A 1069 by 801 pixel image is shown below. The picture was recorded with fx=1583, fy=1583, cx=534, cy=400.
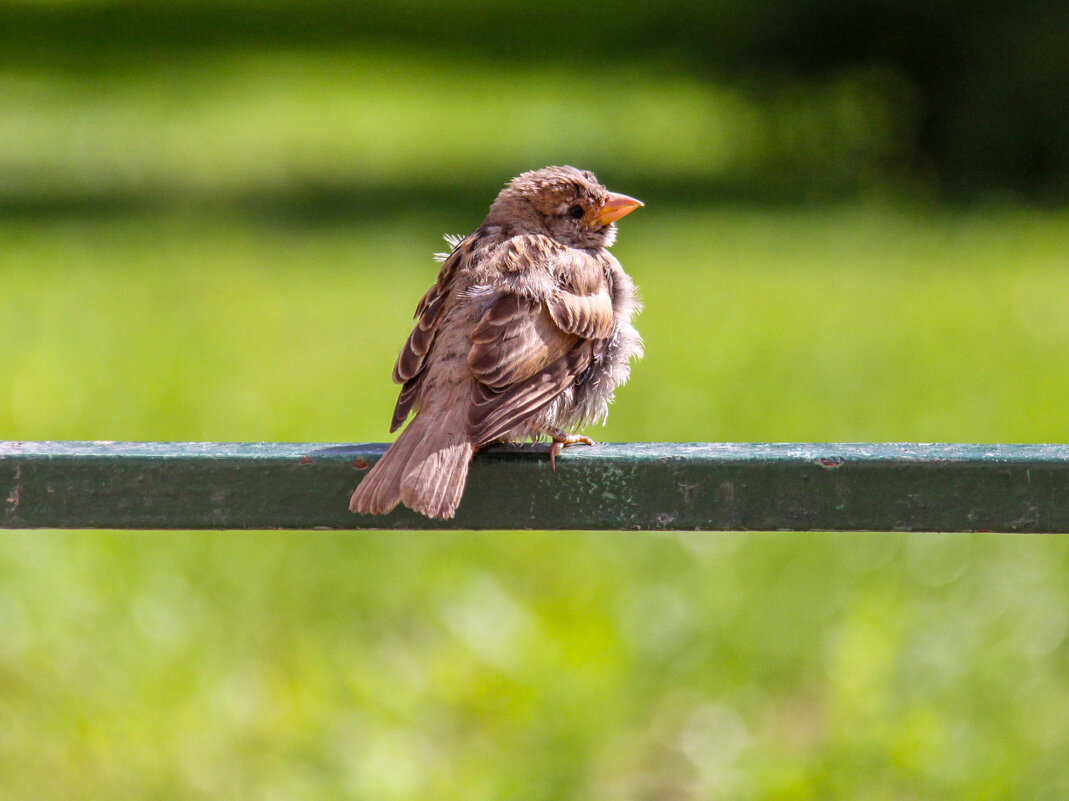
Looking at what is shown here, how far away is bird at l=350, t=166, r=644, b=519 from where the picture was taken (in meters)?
3.14

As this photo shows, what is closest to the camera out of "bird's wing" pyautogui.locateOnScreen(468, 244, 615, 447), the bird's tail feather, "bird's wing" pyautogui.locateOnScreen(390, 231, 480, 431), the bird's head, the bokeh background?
the bird's tail feather

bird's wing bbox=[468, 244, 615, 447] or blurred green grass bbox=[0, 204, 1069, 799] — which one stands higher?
bird's wing bbox=[468, 244, 615, 447]

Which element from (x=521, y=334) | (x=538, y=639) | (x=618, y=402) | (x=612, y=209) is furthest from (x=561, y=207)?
(x=618, y=402)

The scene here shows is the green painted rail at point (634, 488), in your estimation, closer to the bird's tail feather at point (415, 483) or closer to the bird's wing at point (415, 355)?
the bird's tail feather at point (415, 483)

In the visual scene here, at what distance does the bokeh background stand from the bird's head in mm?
1494

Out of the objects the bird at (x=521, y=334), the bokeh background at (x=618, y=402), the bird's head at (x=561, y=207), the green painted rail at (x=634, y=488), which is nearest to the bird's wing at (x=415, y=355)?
the bird at (x=521, y=334)

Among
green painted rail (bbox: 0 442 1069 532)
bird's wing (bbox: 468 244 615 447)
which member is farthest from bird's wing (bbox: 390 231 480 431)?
green painted rail (bbox: 0 442 1069 532)

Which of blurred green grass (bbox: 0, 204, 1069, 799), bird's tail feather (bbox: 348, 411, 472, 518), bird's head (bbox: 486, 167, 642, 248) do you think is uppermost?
bird's head (bbox: 486, 167, 642, 248)

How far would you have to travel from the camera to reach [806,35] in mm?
20734

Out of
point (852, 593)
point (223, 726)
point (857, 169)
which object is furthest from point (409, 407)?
point (857, 169)

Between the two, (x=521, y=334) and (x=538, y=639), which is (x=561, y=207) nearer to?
(x=521, y=334)

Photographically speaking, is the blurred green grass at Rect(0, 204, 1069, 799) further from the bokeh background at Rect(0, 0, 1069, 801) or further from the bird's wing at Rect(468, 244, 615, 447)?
the bird's wing at Rect(468, 244, 615, 447)

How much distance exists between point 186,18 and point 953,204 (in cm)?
1460

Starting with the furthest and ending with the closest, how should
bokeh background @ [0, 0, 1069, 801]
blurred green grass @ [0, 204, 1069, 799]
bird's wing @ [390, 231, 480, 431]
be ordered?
1. bokeh background @ [0, 0, 1069, 801]
2. blurred green grass @ [0, 204, 1069, 799]
3. bird's wing @ [390, 231, 480, 431]
